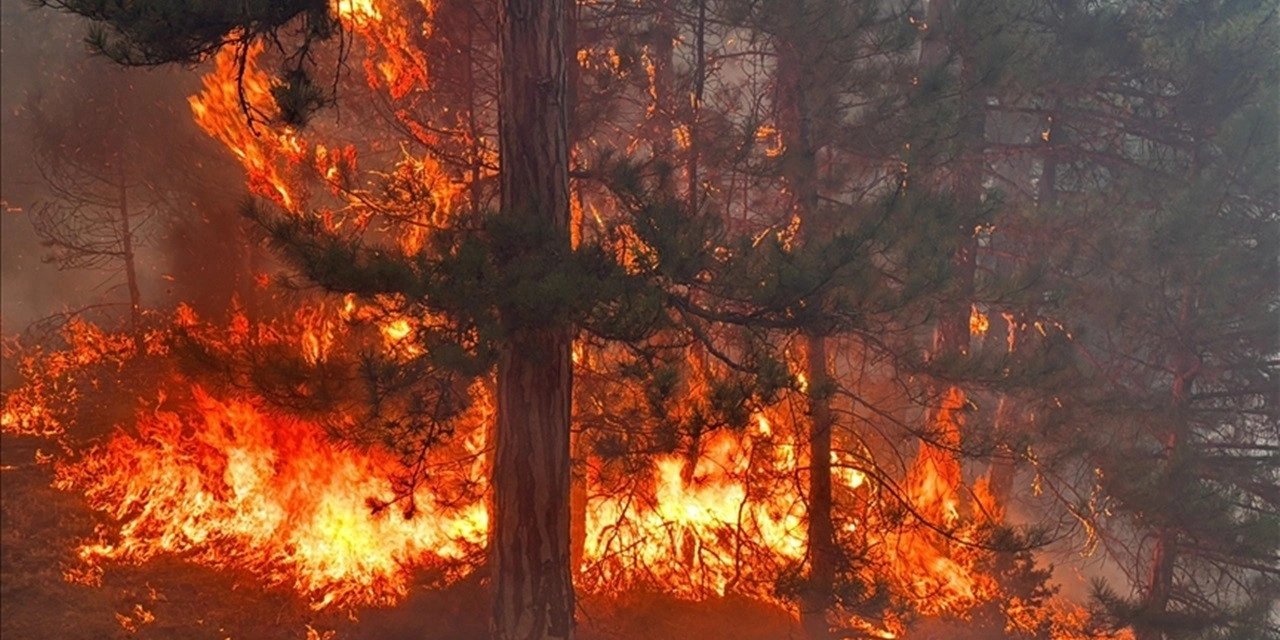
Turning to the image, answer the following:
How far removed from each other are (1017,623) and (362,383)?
8.55 metres

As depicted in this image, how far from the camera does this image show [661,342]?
761 centimetres

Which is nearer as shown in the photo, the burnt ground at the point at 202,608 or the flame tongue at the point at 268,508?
the burnt ground at the point at 202,608

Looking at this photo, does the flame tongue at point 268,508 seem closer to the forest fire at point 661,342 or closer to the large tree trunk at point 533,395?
the forest fire at point 661,342

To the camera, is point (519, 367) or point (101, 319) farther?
point (101, 319)

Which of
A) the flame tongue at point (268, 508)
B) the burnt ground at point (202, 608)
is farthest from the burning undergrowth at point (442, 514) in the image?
the burnt ground at point (202, 608)

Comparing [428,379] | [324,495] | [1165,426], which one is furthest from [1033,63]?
[324,495]

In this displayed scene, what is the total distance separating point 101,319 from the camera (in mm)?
15805

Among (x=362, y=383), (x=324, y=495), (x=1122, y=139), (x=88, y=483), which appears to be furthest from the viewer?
(x=1122, y=139)

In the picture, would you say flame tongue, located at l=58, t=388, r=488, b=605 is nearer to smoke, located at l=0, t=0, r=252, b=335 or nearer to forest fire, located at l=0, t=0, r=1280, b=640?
forest fire, located at l=0, t=0, r=1280, b=640

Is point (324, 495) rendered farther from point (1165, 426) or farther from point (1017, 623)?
point (1165, 426)

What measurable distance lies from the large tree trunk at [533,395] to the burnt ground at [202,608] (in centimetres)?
213

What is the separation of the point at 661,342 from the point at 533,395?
1.48 metres

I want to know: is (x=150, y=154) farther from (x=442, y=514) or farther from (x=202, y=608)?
(x=442, y=514)

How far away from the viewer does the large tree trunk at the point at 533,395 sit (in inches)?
251
